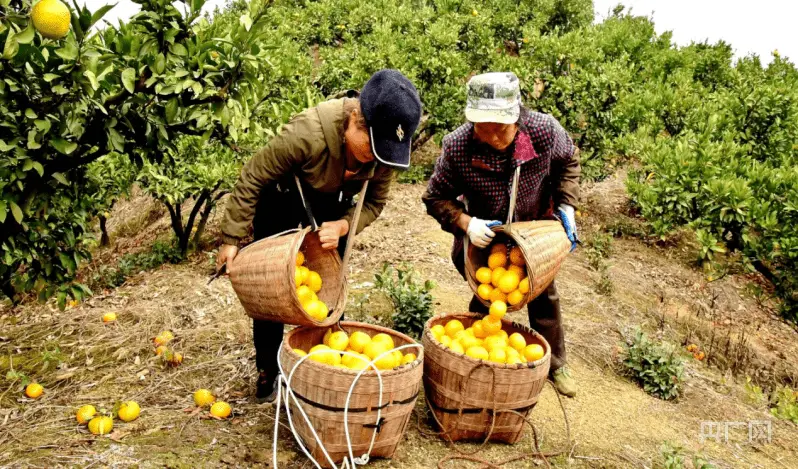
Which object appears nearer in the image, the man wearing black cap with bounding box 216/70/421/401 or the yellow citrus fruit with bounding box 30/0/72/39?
the yellow citrus fruit with bounding box 30/0/72/39

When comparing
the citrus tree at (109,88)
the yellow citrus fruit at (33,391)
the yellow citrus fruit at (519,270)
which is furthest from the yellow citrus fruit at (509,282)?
the yellow citrus fruit at (33,391)

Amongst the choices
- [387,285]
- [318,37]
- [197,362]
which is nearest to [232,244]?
[197,362]

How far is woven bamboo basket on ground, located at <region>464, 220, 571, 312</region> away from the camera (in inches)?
119


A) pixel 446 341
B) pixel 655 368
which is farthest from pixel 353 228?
pixel 655 368

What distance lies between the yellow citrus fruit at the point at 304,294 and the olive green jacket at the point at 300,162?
40 cm

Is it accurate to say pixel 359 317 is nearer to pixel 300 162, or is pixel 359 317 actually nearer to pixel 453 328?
pixel 453 328

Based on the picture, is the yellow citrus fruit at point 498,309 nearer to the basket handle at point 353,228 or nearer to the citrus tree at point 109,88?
the basket handle at point 353,228

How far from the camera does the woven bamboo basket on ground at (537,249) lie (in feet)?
9.95

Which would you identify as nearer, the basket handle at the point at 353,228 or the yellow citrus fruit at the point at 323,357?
the yellow citrus fruit at the point at 323,357

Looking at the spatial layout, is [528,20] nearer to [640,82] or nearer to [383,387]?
[640,82]

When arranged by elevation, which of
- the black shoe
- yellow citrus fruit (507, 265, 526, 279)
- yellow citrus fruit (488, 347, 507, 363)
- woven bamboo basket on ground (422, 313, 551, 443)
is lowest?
the black shoe

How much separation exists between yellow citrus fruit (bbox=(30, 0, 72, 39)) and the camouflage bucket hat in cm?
185

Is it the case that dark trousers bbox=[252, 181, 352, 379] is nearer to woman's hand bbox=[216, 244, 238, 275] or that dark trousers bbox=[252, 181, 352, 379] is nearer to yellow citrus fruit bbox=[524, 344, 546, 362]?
woman's hand bbox=[216, 244, 238, 275]

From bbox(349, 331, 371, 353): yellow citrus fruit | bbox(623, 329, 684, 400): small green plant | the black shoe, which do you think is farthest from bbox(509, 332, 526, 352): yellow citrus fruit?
bbox(623, 329, 684, 400): small green plant
